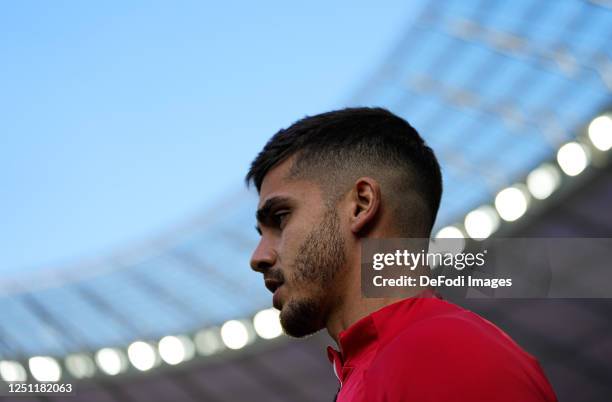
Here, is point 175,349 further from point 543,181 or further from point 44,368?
point 543,181

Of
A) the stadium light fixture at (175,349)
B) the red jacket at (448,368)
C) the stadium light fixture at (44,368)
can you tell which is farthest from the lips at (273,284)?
the stadium light fixture at (44,368)

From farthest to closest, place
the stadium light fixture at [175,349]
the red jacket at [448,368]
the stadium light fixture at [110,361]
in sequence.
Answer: the stadium light fixture at [110,361] → the stadium light fixture at [175,349] → the red jacket at [448,368]

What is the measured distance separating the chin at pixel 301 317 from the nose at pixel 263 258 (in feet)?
0.50

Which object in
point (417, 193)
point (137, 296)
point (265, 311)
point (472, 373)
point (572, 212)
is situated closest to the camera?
point (472, 373)

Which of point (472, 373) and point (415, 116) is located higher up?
point (415, 116)

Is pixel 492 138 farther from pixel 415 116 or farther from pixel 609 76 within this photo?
pixel 609 76

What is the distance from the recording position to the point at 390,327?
280cm

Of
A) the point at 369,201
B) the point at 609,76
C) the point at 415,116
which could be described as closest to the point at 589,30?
the point at 609,76

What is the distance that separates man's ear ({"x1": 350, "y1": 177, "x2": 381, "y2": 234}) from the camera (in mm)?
3014

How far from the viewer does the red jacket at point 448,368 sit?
7.58 feet

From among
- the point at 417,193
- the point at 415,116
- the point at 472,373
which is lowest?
the point at 472,373

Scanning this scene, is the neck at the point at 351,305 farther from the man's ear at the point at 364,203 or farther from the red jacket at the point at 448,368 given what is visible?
the red jacket at the point at 448,368

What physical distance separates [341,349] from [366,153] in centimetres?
75

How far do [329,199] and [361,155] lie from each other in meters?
0.26
